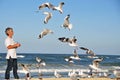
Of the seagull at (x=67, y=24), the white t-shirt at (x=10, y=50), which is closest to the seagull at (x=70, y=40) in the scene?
the seagull at (x=67, y=24)

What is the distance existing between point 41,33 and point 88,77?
324cm

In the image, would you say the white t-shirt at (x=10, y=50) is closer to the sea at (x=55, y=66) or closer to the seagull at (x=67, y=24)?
the sea at (x=55, y=66)

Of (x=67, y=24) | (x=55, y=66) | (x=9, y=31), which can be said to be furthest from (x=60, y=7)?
(x=55, y=66)

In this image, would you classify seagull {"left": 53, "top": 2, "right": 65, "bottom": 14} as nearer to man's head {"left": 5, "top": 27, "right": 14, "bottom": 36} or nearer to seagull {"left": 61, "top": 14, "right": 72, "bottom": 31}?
seagull {"left": 61, "top": 14, "right": 72, "bottom": 31}

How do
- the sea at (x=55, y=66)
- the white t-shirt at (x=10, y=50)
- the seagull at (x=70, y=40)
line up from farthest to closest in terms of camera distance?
1. the sea at (x=55, y=66)
2. the seagull at (x=70, y=40)
3. the white t-shirt at (x=10, y=50)

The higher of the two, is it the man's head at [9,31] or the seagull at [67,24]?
the seagull at [67,24]

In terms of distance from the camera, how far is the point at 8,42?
34.5ft

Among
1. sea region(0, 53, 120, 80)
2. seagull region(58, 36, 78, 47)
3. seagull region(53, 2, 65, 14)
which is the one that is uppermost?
seagull region(53, 2, 65, 14)

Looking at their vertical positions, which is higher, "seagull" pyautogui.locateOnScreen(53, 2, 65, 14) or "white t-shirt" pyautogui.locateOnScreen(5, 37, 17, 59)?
"seagull" pyautogui.locateOnScreen(53, 2, 65, 14)

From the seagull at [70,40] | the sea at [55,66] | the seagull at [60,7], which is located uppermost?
the seagull at [60,7]

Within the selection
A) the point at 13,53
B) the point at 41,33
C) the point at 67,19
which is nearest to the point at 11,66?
the point at 13,53

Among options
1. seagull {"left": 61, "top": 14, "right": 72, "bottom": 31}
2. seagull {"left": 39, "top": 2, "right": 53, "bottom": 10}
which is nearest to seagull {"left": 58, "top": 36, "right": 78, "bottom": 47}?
seagull {"left": 61, "top": 14, "right": 72, "bottom": 31}

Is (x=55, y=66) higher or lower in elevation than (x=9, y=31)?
lower

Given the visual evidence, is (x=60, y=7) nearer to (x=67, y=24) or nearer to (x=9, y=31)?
(x=67, y=24)
